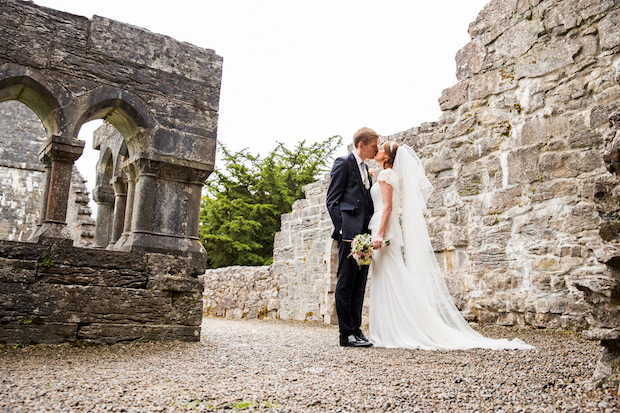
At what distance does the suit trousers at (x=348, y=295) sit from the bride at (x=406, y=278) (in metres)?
0.18

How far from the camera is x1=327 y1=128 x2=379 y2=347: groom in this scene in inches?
175

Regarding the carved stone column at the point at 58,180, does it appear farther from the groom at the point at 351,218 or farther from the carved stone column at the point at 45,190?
the groom at the point at 351,218

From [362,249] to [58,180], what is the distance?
2.65 meters

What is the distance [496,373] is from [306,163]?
16207mm

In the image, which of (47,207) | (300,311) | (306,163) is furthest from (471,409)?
(306,163)

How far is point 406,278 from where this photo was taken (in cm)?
455

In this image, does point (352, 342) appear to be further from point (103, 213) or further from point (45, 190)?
point (103, 213)

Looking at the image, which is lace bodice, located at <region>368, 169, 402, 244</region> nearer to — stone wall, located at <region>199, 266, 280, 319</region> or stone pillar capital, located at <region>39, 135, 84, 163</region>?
stone pillar capital, located at <region>39, 135, 84, 163</region>

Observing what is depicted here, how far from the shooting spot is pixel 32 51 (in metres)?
4.24

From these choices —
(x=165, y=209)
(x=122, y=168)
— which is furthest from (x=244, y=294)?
(x=165, y=209)

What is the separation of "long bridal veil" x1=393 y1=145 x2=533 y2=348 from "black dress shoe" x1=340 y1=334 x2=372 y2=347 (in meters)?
0.74

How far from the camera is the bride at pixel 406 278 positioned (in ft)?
14.2

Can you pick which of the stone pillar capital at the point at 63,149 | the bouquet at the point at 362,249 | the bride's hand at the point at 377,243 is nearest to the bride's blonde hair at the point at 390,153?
the bride's hand at the point at 377,243

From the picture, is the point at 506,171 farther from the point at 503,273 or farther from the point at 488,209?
the point at 503,273
